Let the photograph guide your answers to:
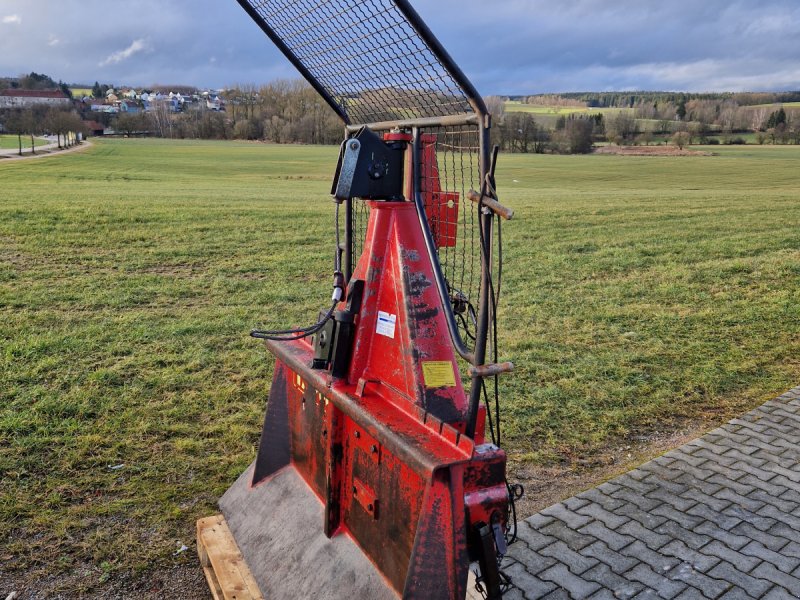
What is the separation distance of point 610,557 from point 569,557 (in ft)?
0.73

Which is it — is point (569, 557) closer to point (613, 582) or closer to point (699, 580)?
point (613, 582)

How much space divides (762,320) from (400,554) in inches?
264

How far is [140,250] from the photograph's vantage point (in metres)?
10.8

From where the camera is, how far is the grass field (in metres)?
4.25

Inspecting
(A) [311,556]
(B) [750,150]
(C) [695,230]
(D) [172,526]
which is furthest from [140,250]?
(B) [750,150]

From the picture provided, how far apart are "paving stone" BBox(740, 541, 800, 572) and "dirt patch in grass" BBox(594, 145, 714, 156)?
2435 inches

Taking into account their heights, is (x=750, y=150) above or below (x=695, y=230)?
above

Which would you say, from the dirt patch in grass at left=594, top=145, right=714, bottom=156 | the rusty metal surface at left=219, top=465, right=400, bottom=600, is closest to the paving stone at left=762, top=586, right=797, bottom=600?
the rusty metal surface at left=219, top=465, right=400, bottom=600

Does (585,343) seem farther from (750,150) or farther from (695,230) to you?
(750,150)

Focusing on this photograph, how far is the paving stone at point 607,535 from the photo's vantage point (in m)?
3.82

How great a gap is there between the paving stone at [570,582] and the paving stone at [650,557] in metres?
0.36

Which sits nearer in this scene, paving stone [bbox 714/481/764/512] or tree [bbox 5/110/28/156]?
paving stone [bbox 714/481/764/512]

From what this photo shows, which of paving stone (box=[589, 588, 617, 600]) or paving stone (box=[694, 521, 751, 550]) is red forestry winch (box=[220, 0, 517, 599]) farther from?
paving stone (box=[694, 521, 751, 550])

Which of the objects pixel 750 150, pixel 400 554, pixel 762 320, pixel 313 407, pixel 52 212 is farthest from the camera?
pixel 750 150
